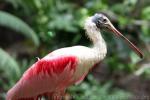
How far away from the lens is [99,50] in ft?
8.64

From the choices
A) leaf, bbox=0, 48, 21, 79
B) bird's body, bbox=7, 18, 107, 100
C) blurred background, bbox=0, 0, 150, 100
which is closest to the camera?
bird's body, bbox=7, 18, 107, 100

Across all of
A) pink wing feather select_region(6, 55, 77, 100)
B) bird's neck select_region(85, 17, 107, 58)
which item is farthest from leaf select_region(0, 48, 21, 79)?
bird's neck select_region(85, 17, 107, 58)

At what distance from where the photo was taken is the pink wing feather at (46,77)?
262cm

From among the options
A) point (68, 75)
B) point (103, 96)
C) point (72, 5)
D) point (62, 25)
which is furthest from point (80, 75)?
point (72, 5)

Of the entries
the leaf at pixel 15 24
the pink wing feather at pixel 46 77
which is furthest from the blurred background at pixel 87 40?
the pink wing feather at pixel 46 77

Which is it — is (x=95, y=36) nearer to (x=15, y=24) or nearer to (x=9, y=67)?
(x=9, y=67)

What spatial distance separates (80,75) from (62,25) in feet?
9.05

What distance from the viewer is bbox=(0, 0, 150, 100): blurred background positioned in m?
5.11

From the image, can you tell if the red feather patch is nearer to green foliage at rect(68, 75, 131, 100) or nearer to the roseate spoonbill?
the roseate spoonbill

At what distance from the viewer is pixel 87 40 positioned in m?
5.18

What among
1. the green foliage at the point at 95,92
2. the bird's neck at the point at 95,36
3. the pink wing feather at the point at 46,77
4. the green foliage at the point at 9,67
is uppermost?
the green foliage at the point at 9,67

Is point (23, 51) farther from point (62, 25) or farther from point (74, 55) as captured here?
point (74, 55)

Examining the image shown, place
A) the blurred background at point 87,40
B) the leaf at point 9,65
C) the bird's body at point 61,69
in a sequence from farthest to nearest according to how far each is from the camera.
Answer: the blurred background at point 87,40 < the leaf at point 9,65 < the bird's body at point 61,69

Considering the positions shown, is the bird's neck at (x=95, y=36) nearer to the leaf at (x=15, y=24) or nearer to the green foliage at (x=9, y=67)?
the green foliage at (x=9, y=67)
